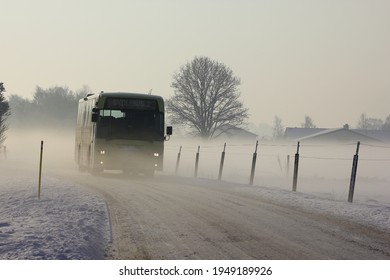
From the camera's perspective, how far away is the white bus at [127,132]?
20.8 meters

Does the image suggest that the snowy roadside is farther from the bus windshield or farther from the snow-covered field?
the bus windshield

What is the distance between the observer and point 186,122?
55.2 metres

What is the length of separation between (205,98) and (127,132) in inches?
1334

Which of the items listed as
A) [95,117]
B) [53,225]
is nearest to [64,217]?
[53,225]

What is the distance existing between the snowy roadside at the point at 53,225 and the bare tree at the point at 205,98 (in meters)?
40.9

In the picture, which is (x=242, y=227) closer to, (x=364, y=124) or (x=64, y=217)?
(x=64, y=217)

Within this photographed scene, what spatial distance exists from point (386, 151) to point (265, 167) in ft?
39.6

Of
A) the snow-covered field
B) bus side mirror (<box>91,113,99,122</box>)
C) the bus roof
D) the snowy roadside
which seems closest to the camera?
the snowy roadside

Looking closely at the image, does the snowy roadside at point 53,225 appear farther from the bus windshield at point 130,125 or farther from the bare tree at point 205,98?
the bare tree at point 205,98

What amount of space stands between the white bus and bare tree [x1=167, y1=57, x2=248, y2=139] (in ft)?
108

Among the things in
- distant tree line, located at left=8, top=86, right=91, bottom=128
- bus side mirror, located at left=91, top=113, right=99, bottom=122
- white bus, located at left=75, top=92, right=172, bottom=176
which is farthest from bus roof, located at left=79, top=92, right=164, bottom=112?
distant tree line, located at left=8, top=86, right=91, bottom=128

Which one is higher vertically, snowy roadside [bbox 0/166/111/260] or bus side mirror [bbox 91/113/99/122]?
bus side mirror [bbox 91/113/99/122]

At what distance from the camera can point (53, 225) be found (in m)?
8.38

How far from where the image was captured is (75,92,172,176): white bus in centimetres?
2081
